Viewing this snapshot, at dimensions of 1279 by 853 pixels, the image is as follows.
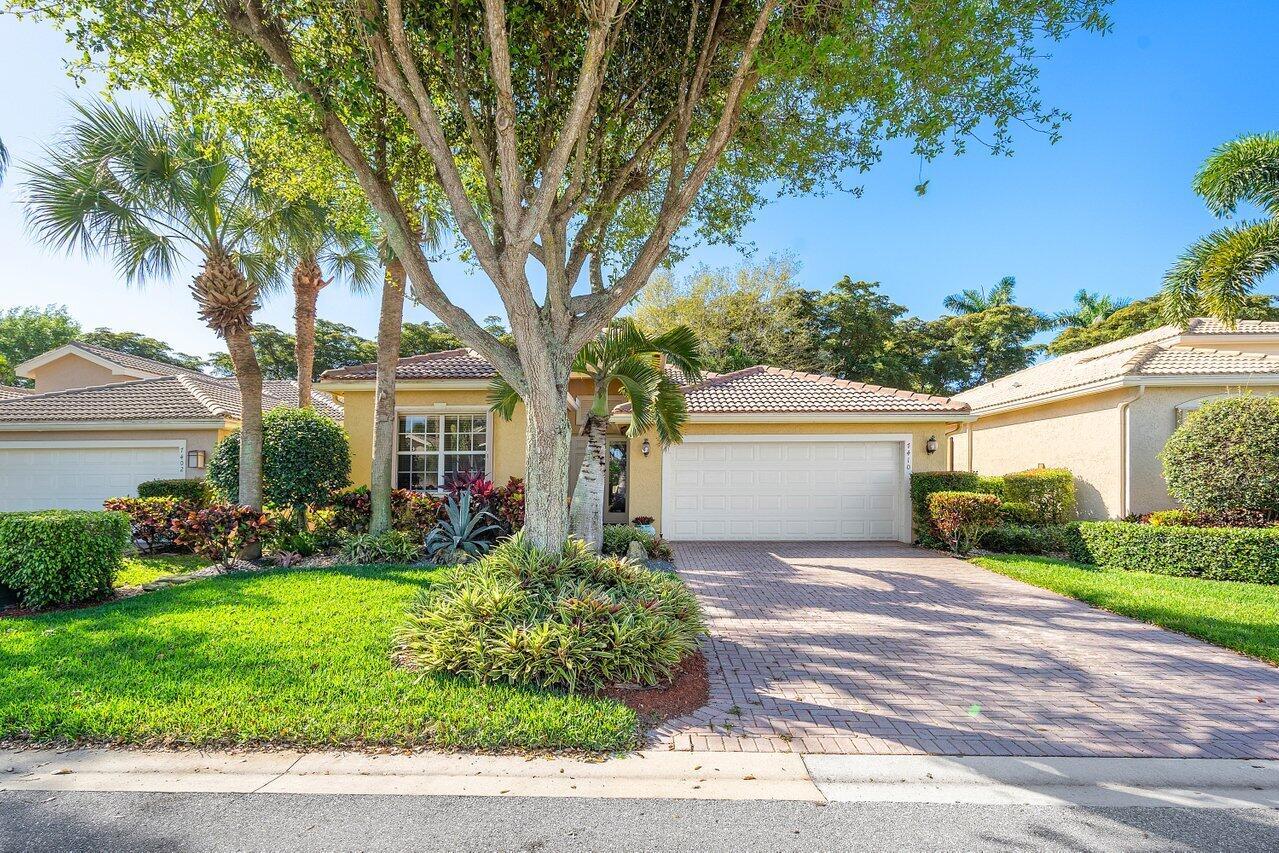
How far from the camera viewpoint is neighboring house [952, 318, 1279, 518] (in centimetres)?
1176

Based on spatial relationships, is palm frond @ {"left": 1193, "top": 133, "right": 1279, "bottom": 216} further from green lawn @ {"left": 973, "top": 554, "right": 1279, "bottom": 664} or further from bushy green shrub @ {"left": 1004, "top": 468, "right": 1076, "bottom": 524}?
green lawn @ {"left": 973, "top": 554, "right": 1279, "bottom": 664}

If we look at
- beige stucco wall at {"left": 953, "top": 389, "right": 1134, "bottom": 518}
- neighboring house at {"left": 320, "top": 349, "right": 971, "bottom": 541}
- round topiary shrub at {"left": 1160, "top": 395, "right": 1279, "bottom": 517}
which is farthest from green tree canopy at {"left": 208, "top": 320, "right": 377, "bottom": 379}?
round topiary shrub at {"left": 1160, "top": 395, "right": 1279, "bottom": 517}

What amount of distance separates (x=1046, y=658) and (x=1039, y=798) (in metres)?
2.88

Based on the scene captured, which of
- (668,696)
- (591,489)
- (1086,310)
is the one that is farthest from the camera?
(1086,310)

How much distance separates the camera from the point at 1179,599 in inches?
297

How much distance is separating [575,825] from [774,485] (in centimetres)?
1022

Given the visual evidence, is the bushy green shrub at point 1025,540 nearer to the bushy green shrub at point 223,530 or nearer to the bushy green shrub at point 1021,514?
the bushy green shrub at point 1021,514

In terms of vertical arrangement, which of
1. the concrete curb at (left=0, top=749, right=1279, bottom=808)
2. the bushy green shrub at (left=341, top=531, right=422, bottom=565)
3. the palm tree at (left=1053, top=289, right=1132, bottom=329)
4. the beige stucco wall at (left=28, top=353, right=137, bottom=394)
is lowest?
the concrete curb at (left=0, top=749, right=1279, bottom=808)

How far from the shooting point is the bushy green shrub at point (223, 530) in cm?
872

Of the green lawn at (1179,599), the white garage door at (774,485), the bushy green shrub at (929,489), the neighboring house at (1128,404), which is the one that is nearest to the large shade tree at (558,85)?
the green lawn at (1179,599)

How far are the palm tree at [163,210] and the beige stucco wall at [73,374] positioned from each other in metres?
14.2

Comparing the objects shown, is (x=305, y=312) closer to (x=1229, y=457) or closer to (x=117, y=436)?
(x=117, y=436)

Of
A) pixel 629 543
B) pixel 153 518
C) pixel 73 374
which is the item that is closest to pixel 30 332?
pixel 73 374

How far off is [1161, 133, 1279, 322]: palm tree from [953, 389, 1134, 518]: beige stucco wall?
7.66ft
